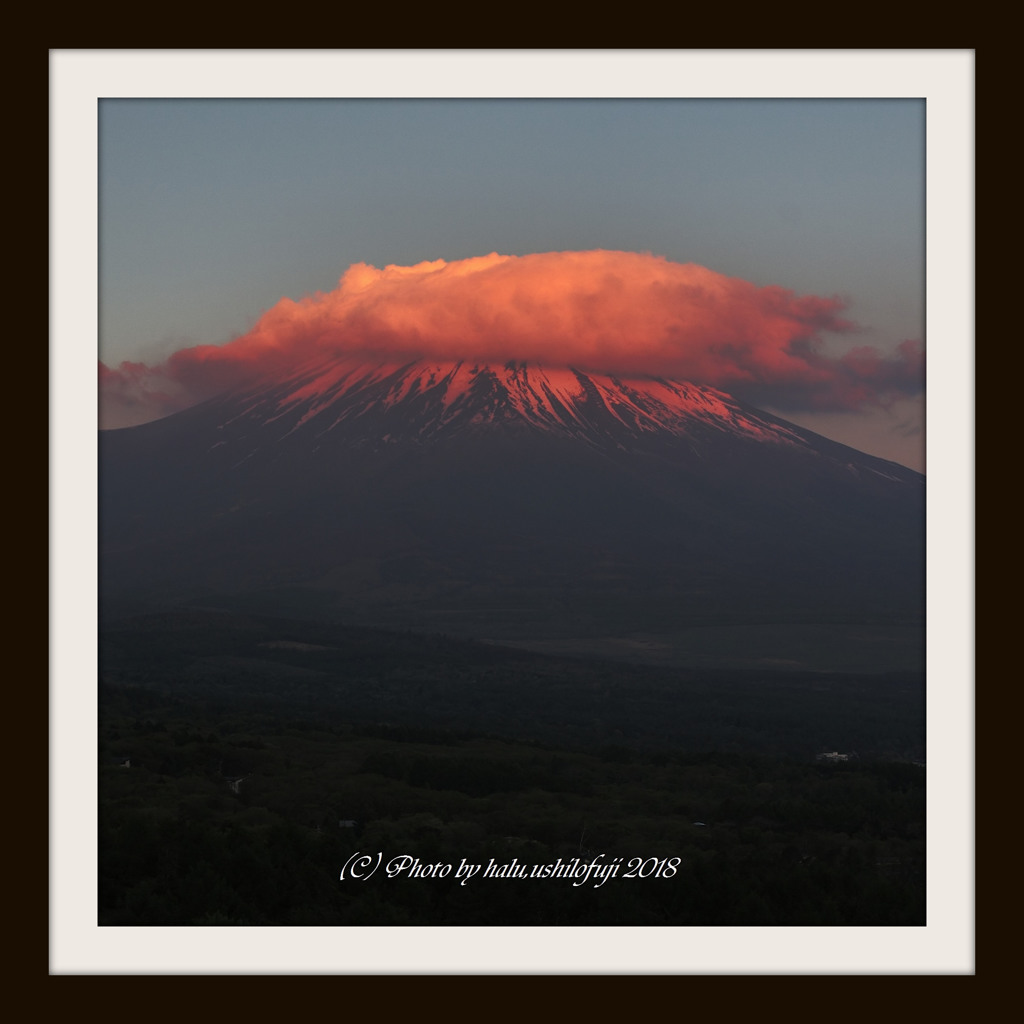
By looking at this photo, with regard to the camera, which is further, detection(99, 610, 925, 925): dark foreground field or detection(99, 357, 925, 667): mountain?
detection(99, 357, 925, 667): mountain

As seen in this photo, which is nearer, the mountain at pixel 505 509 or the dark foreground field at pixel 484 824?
the dark foreground field at pixel 484 824

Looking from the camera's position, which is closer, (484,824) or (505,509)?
(484,824)

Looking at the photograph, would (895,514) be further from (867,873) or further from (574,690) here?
(867,873)

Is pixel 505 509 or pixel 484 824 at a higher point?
pixel 505 509

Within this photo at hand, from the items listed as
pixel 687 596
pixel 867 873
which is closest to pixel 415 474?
pixel 687 596
